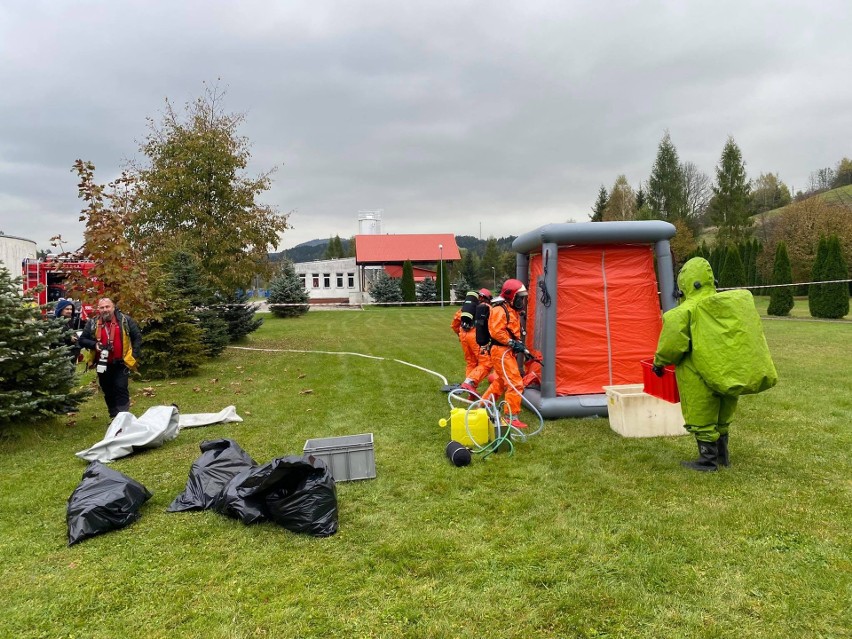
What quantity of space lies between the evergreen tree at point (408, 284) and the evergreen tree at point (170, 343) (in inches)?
1252

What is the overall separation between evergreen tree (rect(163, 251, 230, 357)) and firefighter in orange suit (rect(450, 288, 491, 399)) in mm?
6465

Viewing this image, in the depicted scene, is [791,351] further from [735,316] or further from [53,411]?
[53,411]

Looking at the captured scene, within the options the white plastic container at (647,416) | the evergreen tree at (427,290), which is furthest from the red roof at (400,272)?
the white plastic container at (647,416)

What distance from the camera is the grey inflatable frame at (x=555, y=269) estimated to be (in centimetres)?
698

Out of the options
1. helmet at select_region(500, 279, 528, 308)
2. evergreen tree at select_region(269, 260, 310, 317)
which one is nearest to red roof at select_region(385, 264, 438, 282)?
evergreen tree at select_region(269, 260, 310, 317)

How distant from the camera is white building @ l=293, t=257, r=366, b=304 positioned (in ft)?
163

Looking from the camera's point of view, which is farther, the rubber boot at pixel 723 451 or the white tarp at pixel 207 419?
the white tarp at pixel 207 419

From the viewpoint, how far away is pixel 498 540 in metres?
3.66

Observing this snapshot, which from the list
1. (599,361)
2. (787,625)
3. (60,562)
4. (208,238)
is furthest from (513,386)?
(208,238)

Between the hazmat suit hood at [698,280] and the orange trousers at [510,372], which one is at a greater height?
the hazmat suit hood at [698,280]

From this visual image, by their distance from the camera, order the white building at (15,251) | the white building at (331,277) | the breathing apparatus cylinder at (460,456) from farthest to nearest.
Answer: the white building at (331,277) < the white building at (15,251) < the breathing apparatus cylinder at (460,456)

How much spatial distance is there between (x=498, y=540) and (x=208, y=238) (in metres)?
14.4

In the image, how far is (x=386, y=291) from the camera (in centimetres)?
4316

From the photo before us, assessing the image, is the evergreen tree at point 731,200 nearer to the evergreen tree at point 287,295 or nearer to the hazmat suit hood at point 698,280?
the evergreen tree at point 287,295
